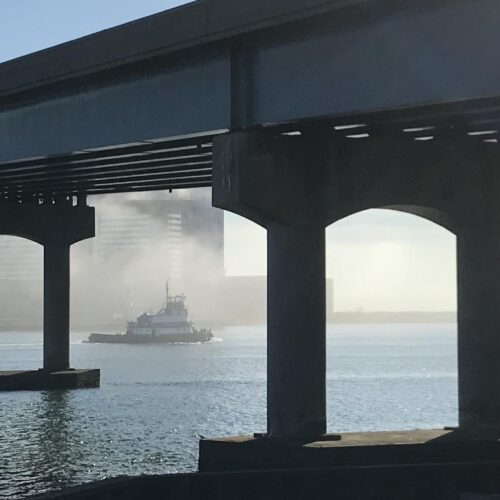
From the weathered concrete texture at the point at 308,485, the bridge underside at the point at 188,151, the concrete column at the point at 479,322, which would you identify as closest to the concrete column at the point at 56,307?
the bridge underside at the point at 188,151

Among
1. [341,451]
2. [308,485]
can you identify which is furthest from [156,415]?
[308,485]

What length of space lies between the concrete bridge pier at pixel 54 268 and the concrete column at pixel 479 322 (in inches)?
1521

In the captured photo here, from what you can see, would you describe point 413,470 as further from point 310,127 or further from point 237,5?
point 237,5

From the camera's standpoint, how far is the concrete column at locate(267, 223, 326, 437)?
31734 millimetres

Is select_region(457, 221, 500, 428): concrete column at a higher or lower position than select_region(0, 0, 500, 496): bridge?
lower

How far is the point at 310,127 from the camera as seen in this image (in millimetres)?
30656

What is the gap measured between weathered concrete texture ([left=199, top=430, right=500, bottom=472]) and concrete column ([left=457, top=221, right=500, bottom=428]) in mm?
2664

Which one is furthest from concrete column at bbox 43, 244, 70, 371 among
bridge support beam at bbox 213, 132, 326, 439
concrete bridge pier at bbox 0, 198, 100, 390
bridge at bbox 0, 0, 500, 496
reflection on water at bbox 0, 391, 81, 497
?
bridge support beam at bbox 213, 132, 326, 439

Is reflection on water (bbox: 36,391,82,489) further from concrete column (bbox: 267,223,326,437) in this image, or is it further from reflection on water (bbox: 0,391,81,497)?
concrete column (bbox: 267,223,326,437)

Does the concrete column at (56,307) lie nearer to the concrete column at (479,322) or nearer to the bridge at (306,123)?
the bridge at (306,123)

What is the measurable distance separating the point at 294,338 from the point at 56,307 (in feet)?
140

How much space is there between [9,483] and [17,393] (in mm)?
40104

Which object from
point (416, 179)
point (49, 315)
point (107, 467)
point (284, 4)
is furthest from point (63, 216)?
point (284, 4)

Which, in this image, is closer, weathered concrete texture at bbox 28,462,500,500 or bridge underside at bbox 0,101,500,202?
weathered concrete texture at bbox 28,462,500,500
